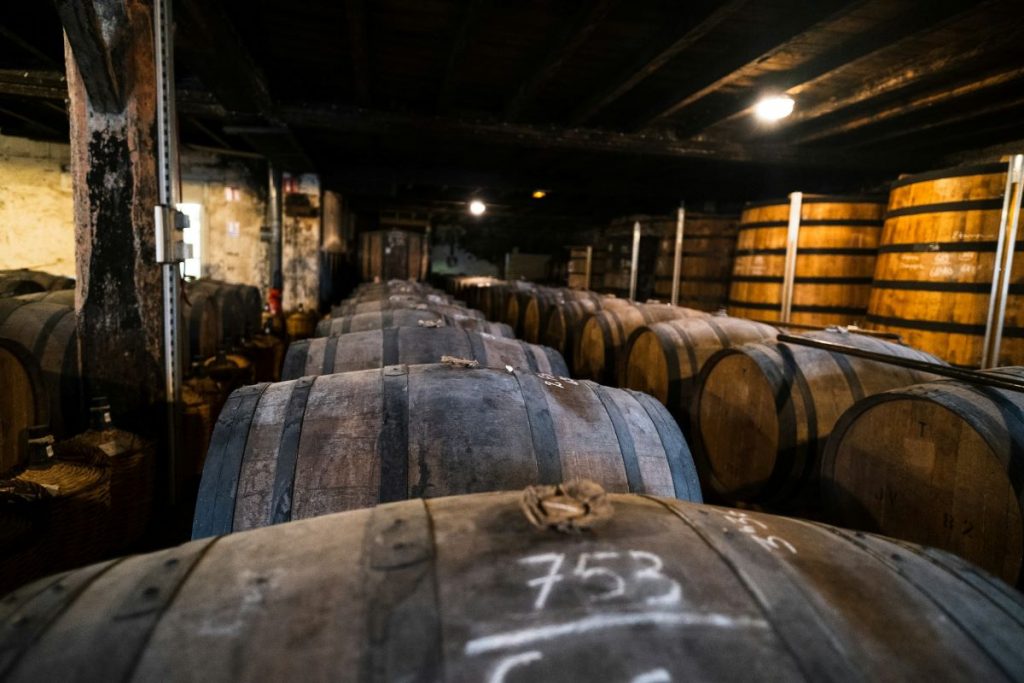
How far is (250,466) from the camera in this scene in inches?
66.9

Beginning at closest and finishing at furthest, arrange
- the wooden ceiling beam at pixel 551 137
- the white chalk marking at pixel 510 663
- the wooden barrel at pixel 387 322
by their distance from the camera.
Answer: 1. the white chalk marking at pixel 510 663
2. the wooden barrel at pixel 387 322
3. the wooden ceiling beam at pixel 551 137

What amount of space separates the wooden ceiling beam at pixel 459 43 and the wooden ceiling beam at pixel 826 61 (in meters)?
2.40

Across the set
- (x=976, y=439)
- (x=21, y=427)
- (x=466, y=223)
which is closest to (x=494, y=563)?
(x=976, y=439)

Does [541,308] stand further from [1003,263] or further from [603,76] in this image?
[1003,263]

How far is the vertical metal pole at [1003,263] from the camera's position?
4.19 meters

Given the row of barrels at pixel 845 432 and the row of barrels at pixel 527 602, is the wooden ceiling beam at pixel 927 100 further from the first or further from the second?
the row of barrels at pixel 527 602

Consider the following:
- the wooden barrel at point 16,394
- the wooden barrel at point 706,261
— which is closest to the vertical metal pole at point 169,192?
the wooden barrel at point 16,394

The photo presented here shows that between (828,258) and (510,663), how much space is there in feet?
21.1

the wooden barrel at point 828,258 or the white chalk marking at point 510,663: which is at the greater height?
the wooden barrel at point 828,258

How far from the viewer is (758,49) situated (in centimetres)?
441

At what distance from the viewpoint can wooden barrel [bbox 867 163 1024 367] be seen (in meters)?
4.32

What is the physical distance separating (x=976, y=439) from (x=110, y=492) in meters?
3.94

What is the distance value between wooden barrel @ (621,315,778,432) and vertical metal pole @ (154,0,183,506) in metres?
3.49

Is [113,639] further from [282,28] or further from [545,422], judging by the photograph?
[282,28]
